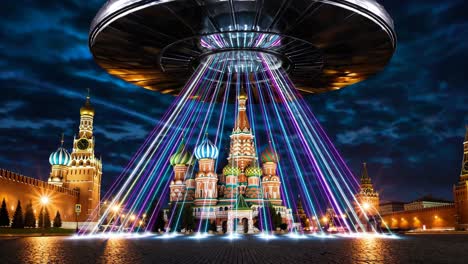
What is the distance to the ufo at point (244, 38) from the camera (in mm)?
17922

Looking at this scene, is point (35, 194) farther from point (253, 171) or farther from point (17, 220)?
point (253, 171)

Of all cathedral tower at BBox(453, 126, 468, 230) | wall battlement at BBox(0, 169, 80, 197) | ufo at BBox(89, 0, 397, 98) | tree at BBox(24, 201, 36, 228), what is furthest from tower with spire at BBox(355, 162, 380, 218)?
ufo at BBox(89, 0, 397, 98)

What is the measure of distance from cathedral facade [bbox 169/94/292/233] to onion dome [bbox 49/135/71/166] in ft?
63.2

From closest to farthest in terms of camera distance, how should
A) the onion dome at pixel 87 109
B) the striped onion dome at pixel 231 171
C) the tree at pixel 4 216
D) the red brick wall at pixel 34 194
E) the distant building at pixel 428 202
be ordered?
the tree at pixel 4 216 < the red brick wall at pixel 34 194 < the striped onion dome at pixel 231 171 < the onion dome at pixel 87 109 < the distant building at pixel 428 202

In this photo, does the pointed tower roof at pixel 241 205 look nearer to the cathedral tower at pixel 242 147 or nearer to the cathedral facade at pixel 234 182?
the cathedral facade at pixel 234 182

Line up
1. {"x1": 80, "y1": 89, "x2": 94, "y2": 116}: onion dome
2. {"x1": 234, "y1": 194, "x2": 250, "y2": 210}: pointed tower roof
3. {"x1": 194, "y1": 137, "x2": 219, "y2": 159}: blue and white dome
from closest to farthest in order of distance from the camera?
{"x1": 234, "y1": 194, "x2": 250, "y2": 210}: pointed tower roof < {"x1": 194, "y1": 137, "x2": 219, "y2": 159}: blue and white dome < {"x1": 80, "y1": 89, "x2": 94, "y2": 116}: onion dome

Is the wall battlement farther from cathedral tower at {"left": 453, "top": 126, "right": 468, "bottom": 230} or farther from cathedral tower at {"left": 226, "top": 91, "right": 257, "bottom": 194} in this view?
cathedral tower at {"left": 453, "top": 126, "right": 468, "bottom": 230}

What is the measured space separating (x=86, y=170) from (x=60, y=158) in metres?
4.74

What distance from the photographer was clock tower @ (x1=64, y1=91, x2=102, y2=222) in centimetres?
7450

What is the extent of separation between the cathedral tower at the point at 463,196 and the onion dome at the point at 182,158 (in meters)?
43.0

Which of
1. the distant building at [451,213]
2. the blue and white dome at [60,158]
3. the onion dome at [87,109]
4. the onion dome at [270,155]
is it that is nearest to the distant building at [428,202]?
the distant building at [451,213]

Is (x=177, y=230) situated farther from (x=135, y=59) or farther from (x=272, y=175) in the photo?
(x=135, y=59)

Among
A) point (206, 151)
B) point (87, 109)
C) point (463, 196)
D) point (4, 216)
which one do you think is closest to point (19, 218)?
point (4, 216)

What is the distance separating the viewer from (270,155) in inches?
2744
